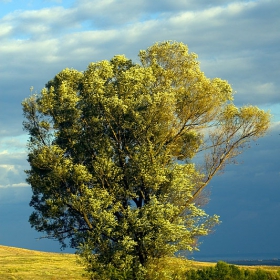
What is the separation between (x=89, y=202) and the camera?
47.6 metres

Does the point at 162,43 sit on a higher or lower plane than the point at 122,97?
higher

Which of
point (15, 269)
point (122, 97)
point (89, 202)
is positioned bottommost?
point (15, 269)

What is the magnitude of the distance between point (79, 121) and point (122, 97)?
509cm

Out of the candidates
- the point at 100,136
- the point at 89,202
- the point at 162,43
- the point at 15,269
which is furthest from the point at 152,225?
the point at 15,269

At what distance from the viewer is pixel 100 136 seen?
49625mm

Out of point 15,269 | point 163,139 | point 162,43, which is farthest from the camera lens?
point 15,269

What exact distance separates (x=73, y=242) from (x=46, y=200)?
4896mm

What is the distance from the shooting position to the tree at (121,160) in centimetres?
4750

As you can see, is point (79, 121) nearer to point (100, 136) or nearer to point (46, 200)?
point (100, 136)

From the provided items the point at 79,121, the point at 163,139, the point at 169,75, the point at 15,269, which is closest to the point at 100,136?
the point at 79,121

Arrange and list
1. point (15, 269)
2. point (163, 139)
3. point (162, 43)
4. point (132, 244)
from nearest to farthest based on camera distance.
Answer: point (132, 244) → point (163, 139) → point (162, 43) → point (15, 269)

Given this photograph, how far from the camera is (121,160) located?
49812mm

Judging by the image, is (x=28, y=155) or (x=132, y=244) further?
(x=28, y=155)

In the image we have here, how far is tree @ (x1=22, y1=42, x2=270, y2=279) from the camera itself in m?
47.5
